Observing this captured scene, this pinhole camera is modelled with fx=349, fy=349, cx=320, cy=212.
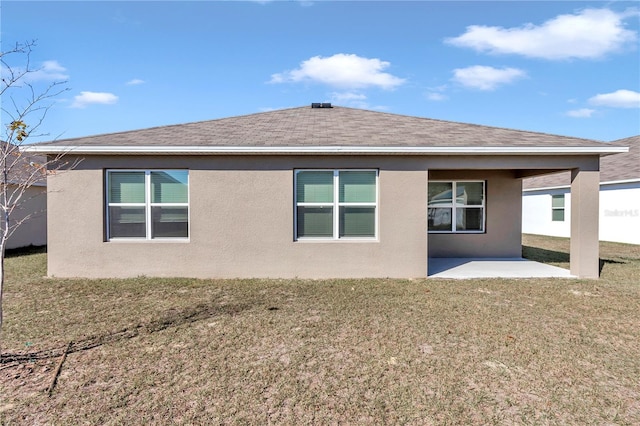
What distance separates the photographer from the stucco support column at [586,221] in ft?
26.5

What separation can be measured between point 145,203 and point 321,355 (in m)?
6.16

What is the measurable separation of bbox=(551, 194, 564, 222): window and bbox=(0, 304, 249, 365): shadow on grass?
20.0 m

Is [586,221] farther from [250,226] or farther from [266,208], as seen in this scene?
[250,226]

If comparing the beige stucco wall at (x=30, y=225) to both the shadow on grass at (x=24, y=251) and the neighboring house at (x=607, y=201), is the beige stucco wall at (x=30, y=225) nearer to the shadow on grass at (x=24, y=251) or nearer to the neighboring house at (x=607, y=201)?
the shadow on grass at (x=24, y=251)

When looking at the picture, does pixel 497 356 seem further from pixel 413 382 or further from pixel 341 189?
pixel 341 189

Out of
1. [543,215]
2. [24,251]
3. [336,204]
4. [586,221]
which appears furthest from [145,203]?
[543,215]

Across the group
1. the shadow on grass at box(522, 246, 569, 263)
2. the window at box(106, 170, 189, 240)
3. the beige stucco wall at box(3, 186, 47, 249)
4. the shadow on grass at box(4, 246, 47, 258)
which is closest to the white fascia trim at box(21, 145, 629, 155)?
the window at box(106, 170, 189, 240)

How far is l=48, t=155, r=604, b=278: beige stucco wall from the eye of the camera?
813cm

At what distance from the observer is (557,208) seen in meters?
19.7

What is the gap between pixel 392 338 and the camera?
15.0 ft

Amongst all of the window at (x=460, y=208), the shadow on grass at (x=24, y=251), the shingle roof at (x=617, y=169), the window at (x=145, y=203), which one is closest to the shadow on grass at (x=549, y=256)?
the window at (x=460, y=208)

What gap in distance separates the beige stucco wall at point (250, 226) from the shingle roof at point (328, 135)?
380 millimetres

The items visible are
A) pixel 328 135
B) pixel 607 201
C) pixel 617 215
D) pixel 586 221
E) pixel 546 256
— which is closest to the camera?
pixel 586 221

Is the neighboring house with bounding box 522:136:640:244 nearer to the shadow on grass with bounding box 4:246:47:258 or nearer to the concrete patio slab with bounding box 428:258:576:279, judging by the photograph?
the concrete patio slab with bounding box 428:258:576:279
